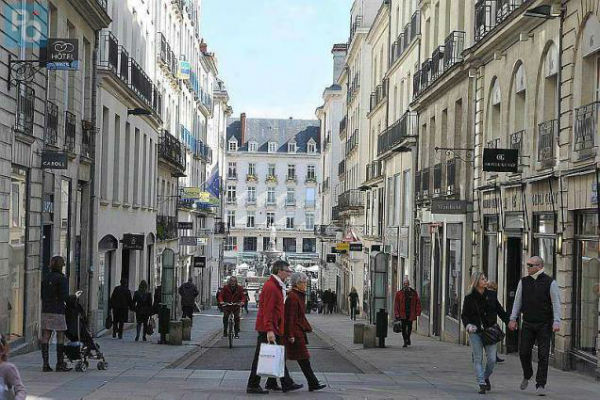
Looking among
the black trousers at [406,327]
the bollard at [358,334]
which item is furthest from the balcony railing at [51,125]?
the black trousers at [406,327]

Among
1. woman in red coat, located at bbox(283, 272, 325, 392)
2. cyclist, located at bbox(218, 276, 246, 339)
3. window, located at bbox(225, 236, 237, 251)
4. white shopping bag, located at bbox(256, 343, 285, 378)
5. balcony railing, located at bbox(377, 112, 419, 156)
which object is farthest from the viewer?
window, located at bbox(225, 236, 237, 251)

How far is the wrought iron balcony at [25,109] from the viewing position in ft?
61.9

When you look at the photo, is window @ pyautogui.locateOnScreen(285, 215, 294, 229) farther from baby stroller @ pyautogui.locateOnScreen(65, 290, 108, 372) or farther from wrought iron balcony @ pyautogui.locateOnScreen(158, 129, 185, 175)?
baby stroller @ pyautogui.locateOnScreen(65, 290, 108, 372)

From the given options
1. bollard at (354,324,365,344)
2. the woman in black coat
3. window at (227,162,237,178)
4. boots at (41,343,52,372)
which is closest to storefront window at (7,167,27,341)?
boots at (41,343,52,372)

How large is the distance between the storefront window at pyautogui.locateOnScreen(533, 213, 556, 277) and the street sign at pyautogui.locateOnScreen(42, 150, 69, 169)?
9.07m

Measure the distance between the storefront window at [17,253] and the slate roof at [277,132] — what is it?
333ft

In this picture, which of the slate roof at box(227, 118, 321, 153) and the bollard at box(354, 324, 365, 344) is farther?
the slate roof at box(227, 118, 321, 153)

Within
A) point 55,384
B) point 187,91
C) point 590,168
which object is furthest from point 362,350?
point 187,91

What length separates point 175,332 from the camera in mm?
24359

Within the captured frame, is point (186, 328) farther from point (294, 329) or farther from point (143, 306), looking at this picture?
point (294, 329)

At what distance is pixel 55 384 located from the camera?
14016 mm

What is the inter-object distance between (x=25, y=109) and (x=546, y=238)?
9844mm

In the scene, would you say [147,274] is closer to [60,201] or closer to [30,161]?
[60,201]

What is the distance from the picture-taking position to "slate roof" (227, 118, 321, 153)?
398ft
